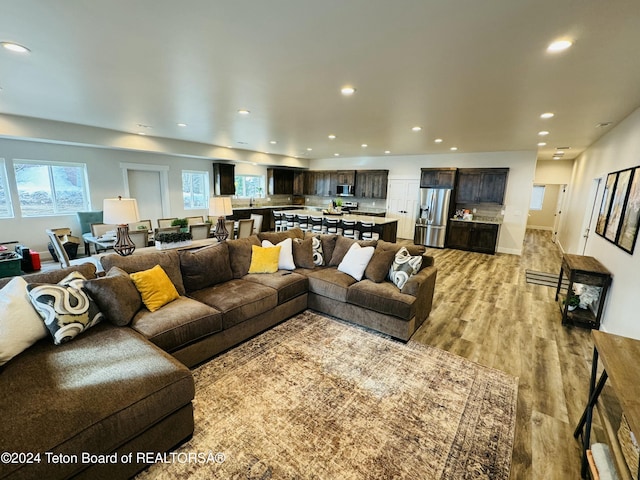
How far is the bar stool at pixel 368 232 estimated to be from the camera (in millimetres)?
6910

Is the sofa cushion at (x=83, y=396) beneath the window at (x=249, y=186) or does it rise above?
beneath

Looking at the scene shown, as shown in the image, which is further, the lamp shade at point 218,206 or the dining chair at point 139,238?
the dining chair at point 139,238

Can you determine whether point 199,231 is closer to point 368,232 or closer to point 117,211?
point 117,211

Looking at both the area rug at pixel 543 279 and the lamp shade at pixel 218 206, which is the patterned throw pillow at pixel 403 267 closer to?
the lamp shade at pixel 218 206

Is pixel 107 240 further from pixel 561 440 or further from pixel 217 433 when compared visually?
pixel 561 440

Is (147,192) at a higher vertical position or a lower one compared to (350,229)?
higher

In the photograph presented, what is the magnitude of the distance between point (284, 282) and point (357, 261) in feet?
3.33

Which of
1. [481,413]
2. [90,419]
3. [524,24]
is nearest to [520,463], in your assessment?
[481,413]

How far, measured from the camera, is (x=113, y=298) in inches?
88.2

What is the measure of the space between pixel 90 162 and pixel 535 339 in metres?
8.99

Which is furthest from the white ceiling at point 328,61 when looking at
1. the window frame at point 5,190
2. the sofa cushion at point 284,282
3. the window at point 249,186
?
the window at point 249,186

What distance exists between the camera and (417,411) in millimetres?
2141

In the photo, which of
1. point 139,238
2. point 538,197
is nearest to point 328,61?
point 139,238

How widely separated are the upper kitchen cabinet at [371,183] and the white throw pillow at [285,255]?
6447 mm
